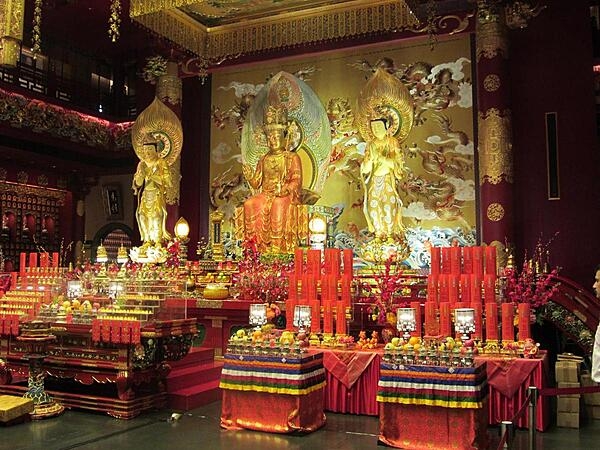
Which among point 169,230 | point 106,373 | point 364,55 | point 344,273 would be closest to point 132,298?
point 106,373

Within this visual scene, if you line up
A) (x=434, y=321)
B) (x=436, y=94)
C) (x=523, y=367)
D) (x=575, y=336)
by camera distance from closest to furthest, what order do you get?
(x=523, y=367) < (x=434, y=321) < (x=575, y=336) < (x=436, y=94)

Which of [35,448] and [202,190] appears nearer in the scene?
[35,448]

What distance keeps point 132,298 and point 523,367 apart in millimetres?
2882

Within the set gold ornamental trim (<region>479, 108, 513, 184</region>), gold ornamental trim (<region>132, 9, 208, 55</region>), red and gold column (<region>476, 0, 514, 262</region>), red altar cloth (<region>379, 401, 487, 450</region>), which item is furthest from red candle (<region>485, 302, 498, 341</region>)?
gold ornamental trim (<region>132, 9, 208, 55</region>)

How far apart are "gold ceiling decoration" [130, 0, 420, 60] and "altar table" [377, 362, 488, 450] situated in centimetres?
505

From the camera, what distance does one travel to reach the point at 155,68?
10.1 m

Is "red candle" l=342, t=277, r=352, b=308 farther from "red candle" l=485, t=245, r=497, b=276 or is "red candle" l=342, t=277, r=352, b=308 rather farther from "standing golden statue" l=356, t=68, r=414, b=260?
"standing golden statue" l=356, t=68, r=414, b=260

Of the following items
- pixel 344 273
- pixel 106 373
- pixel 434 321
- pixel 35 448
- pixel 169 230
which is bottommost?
pixel 35 448

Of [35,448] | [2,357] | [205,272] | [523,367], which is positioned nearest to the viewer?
[35,448]

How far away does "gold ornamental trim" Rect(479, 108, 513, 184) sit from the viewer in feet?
26.0

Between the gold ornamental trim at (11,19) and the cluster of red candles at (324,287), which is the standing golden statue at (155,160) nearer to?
the gold ornamental trim at (11,19)

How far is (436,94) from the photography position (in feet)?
28.5

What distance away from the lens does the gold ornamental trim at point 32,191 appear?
10.5 m

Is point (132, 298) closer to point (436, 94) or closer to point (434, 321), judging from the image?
point (434, 321)
